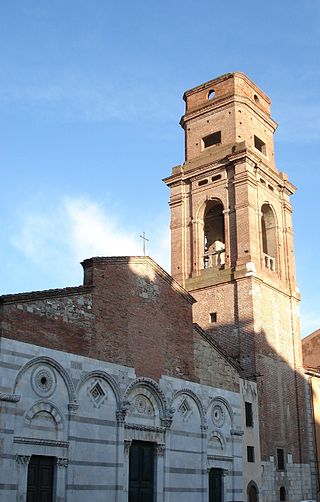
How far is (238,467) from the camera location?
25156mm

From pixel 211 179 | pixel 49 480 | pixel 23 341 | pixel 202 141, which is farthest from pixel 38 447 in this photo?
pixel 202 141

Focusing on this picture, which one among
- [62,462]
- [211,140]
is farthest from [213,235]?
[62,462]

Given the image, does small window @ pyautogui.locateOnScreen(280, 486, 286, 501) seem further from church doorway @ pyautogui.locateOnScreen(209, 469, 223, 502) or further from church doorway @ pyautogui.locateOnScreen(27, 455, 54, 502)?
church doorway @ pyautogui.locateOnScreen(27, 455, 54, 502)

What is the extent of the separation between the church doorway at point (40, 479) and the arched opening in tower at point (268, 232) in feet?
56.3

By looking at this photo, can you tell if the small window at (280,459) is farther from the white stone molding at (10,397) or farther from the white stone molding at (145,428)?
the white stone molding at (10,397)

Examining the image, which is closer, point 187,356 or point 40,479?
point 40,479

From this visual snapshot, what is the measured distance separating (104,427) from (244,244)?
12.6 metres

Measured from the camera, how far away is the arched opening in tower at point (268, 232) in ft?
107

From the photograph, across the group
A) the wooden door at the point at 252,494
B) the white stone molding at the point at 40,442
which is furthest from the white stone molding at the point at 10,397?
the wooden door at the point at 252,494

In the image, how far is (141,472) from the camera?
21625mm

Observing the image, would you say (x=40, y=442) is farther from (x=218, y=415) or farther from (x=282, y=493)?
(x=282, y=493)

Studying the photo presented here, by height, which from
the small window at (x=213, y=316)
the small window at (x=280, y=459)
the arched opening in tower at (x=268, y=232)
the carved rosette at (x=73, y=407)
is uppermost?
the arched opening in tower at (x=268, y=232)

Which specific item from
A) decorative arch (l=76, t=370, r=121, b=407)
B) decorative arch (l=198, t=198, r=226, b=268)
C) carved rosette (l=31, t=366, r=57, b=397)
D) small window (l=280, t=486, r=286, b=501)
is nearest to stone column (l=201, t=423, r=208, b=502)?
decorative arch (l=76, t=370, r=121, b=407)

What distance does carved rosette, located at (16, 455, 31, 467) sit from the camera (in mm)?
17484
